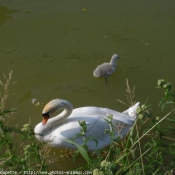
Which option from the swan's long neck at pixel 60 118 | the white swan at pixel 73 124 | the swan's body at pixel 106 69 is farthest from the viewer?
the swan's body at pixel 106 69

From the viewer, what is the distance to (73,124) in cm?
471

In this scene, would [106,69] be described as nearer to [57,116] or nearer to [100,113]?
[100,113]

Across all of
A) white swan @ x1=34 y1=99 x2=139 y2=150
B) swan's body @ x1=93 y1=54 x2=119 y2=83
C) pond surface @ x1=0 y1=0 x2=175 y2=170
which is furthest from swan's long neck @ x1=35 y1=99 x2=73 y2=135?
swan's body @ x1=93 y1=54 x2=119 y2=83

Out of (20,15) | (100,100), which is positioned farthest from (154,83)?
(20,15)

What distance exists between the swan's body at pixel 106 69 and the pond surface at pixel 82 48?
226 mm

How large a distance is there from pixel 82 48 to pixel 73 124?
2228mm

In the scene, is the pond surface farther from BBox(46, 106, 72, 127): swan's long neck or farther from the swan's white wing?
the swan's white wing

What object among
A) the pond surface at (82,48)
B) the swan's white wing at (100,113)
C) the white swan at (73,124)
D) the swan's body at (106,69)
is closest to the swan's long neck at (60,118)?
the white swan at (73,124)

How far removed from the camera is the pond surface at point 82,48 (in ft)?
19.2

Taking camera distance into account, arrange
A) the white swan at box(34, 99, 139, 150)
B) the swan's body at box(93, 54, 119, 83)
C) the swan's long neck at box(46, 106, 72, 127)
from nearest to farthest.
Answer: the white swan at box(34, 99, 139, 150), the swan's long neck at box(46, 106, 72, 127), the swan's body at box(93, 54, 119, 83)

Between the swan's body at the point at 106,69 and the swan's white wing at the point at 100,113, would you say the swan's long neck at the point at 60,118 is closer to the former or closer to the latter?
the swan's white wing at the point at 100,113

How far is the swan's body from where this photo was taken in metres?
5.86

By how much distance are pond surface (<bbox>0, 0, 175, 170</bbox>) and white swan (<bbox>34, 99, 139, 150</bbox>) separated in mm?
443

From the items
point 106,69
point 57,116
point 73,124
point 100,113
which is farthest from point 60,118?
point 106,69
